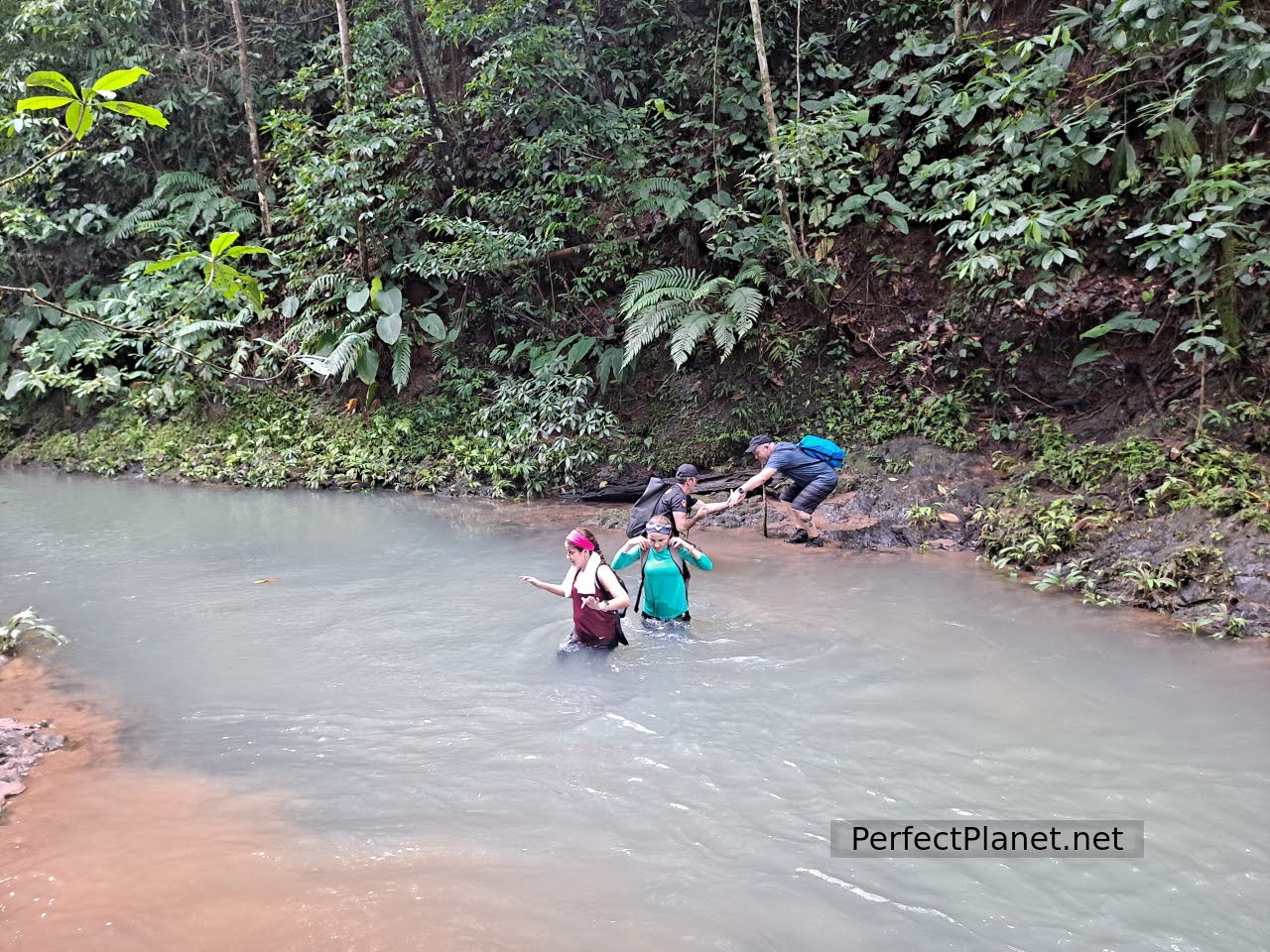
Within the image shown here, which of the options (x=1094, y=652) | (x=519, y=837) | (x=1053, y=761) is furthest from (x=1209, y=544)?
(x=519, y=837)

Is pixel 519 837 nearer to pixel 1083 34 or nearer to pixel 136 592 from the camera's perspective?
pixel 136 592

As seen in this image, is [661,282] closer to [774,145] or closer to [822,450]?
[774,145]

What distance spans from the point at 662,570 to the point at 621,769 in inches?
84.2

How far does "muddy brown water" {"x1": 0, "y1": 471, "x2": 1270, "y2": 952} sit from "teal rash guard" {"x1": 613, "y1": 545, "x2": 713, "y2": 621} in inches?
11.8

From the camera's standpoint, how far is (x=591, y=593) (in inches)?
231

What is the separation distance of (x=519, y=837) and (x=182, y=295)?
1379cm

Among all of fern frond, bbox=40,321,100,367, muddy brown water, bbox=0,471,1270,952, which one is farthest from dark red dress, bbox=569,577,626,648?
fern frond, bbox=40,321,100,367

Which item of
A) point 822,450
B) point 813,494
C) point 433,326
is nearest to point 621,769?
point 813,494

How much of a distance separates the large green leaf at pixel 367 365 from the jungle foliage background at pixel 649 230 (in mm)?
35

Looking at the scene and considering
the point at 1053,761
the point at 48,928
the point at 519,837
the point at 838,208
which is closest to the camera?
the point at 48,928

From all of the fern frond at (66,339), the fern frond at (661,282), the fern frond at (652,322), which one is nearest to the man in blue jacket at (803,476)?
the fern frond at (652,322)

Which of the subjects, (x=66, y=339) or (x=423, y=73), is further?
(x=66, y=339)

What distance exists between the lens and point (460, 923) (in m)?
3.34

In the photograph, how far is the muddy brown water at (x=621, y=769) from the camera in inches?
133
